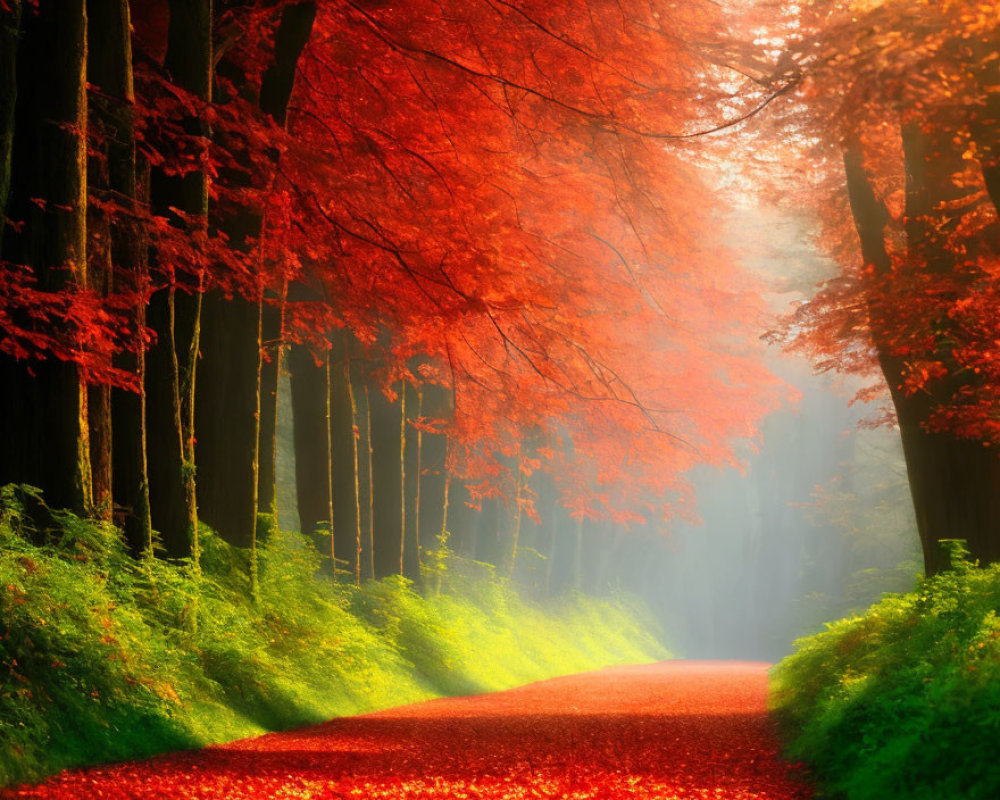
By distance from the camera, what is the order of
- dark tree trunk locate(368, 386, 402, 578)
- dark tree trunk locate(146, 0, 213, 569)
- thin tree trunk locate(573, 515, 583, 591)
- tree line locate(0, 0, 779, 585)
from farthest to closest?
Answer: 1. thin tree trunk locate(573, 515, 583, 591)
2. dark tree trunk locate(368, 386, 402, 578)
3. dark tree trunk locate(146, 0, 213, 569)
4. tree line locate(0, 0, 779, 585)

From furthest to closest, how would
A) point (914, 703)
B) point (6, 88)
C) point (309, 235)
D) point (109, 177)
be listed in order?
1. point (309, 235)
2. point (109, 177)
3. point (6, 88)
4. point (914, 703)

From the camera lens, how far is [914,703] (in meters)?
6.95

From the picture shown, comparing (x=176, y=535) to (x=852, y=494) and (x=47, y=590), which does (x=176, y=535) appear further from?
(x=852, y=494)

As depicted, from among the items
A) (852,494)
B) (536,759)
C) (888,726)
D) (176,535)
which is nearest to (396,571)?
(176,535)

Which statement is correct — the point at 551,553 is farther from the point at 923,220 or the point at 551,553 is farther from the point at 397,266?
the point at 923,220

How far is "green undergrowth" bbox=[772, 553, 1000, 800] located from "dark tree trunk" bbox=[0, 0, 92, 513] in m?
6.52

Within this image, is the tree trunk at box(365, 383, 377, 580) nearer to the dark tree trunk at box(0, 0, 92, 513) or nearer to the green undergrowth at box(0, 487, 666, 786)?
the green undergrowth at box(0, 487, 666, 786)

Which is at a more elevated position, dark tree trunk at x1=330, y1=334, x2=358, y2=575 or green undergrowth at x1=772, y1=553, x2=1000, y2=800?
dark tree trunk at x1=330, y1=334, x2=358, y2=575

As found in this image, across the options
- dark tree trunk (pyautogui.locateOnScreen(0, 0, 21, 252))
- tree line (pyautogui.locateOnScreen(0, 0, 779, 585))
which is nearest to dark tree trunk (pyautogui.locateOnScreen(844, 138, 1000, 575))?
tree line (pyautogui.locateOnScreen(0, 0, 779, 585))

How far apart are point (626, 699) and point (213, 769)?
9.33 meters

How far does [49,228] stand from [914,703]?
772 cm

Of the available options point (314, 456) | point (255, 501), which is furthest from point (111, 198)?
point (314, 456)

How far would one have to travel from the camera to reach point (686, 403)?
28141 millimetres

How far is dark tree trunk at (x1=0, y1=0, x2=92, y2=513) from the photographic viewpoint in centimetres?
924
